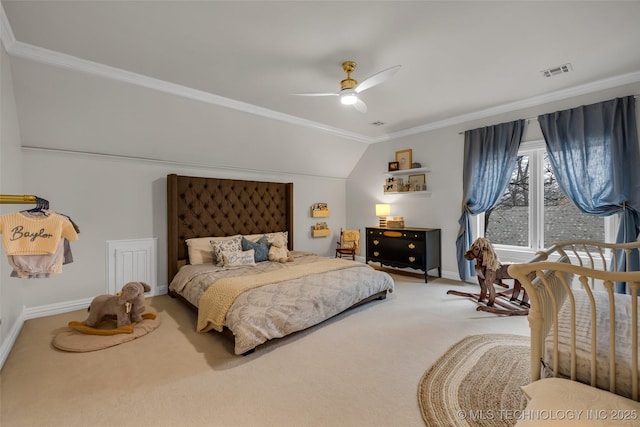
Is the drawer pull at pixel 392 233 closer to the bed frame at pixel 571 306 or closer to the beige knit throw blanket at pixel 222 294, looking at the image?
the beige knit throw blanket at pixel 222 294

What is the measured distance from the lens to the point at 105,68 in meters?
2.77

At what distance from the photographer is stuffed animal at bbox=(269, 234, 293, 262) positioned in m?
3.96

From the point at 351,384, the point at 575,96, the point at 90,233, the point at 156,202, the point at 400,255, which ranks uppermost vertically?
the point at 575,96

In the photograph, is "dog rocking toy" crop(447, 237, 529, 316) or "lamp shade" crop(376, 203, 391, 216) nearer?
"dog rocking toy" crop(447, 237, 529, 316)

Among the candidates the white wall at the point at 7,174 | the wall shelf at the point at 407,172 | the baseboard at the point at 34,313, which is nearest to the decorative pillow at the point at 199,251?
the baseboard at the point at 34,313

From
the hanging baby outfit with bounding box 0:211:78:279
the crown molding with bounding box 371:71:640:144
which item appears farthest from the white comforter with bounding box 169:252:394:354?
the crown molding with bounding box 371:71:640:144

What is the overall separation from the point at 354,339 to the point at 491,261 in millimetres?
1960

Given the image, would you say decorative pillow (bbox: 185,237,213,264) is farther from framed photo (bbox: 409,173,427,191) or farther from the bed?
framed photo (bbox: 409,173,427,191)

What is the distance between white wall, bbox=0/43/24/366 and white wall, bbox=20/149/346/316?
0.34 m

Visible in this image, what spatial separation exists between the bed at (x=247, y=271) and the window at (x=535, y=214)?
2048mm

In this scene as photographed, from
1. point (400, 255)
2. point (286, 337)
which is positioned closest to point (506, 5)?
point (286, 337)

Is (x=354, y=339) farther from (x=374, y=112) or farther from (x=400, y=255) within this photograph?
(x=374, y=112)

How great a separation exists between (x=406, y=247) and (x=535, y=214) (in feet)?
5.96

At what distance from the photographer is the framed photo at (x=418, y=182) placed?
4941 millimetres
